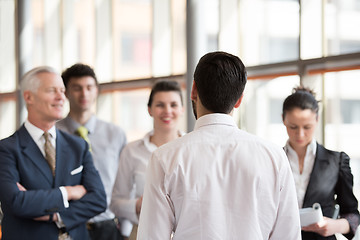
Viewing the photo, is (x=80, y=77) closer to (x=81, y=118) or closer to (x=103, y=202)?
(x=81, y=118)

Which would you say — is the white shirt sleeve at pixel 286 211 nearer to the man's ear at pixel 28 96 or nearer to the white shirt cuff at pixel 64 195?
the white shirt cuff at pixel 64 195

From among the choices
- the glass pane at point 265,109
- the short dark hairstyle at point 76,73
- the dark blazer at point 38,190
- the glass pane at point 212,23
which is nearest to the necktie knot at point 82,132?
the short dark hairstyle at point 76,73

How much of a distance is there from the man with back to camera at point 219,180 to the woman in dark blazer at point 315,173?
988 mm

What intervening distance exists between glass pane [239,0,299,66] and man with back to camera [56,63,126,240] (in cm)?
155

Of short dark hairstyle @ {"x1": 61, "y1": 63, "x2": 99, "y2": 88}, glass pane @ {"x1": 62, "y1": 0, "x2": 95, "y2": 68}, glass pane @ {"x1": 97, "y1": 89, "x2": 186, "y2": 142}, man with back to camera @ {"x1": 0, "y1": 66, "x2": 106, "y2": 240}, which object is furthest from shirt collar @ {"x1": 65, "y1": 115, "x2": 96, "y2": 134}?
glass pane @ {"x1": 62, "y1": 0, "x2": 95, "y2": 68}

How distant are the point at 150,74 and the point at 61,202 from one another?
123 inches

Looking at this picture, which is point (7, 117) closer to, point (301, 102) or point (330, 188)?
point (301, 102)

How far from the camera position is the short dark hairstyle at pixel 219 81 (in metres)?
1.72

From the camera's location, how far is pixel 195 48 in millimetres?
4773

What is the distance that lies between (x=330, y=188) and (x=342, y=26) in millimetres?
1690

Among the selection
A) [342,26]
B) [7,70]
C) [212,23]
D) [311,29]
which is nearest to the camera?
[342,26]

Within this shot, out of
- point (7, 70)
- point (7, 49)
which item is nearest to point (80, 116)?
point (7, 70)

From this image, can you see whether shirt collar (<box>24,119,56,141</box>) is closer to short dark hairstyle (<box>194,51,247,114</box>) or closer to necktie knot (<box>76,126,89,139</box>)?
necktie knot (<box>76,126,89,139</box>)

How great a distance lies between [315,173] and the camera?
2.73m
